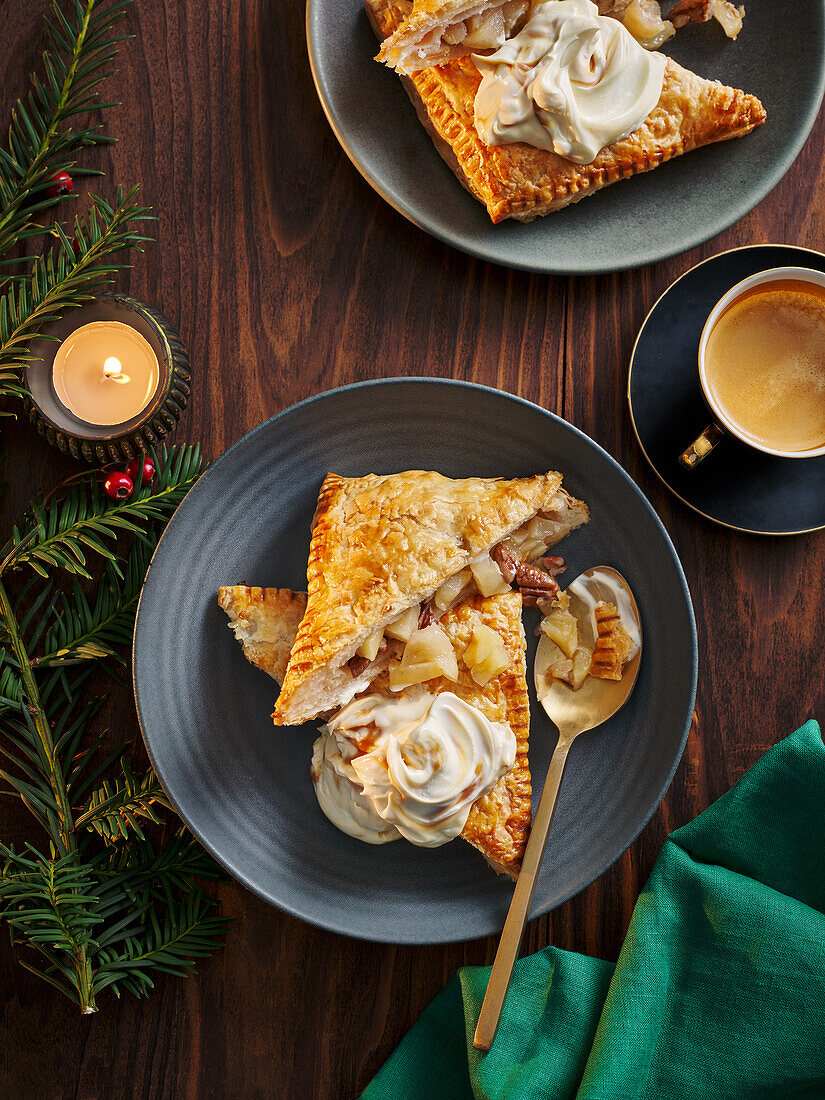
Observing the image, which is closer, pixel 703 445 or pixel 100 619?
pixel 703 445

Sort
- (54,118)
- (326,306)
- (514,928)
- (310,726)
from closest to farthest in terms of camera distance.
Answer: (514,928) < (54,118) < (310,726) < (326,306)

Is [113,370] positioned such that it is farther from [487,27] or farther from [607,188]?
[607,188]

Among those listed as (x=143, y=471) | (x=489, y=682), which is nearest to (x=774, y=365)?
(x=489, y=682)

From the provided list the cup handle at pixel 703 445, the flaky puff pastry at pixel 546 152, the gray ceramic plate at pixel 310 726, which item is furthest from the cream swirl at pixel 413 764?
the flaky puff pastry at pixel 546 152

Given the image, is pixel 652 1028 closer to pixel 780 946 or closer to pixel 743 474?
pixel 780 946

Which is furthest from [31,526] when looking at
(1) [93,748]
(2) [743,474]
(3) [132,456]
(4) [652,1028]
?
(4) [652,1028]

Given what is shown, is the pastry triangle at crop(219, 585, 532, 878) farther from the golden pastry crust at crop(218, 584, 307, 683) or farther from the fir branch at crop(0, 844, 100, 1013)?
the fir branch at crop(0, 844, 100, 1013)

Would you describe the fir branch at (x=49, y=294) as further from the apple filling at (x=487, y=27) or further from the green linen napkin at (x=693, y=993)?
the green linen napkin at (x=693, y=993)
